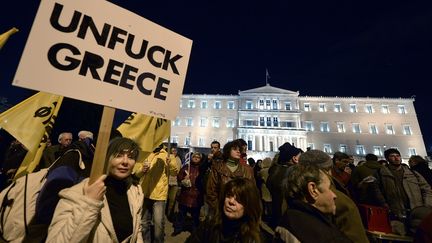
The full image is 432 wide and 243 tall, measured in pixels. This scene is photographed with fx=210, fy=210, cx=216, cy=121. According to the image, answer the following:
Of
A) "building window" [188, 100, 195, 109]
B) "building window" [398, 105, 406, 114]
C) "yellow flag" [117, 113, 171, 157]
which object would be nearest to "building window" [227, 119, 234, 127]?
"building window" [188, 100, 195, 109]

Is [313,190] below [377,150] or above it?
below

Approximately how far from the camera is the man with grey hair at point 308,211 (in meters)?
1.59

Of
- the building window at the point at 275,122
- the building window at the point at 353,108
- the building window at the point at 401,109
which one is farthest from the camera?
the building window at the point at 353,108

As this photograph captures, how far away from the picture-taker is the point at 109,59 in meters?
1.74

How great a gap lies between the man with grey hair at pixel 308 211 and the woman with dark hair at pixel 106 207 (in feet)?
4.27

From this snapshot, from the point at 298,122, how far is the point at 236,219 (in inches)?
1929

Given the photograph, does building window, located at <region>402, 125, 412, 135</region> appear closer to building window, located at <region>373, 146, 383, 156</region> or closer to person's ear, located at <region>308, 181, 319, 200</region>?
building window, located at <region>373, 146, 383, 156</region>

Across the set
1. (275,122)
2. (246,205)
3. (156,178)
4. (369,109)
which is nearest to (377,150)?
(369,109)

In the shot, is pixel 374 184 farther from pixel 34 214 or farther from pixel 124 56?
pixel 34 214

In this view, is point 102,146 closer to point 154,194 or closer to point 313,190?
point 313,190

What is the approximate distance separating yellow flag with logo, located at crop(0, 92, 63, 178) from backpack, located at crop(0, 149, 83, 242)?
3.87 feet

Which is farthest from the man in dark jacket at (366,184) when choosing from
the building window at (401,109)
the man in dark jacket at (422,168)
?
the building window at (401,109)

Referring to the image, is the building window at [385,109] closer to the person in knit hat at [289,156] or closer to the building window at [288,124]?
the building window at [288,124]

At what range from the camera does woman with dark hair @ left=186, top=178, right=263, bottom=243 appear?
6.62ft
